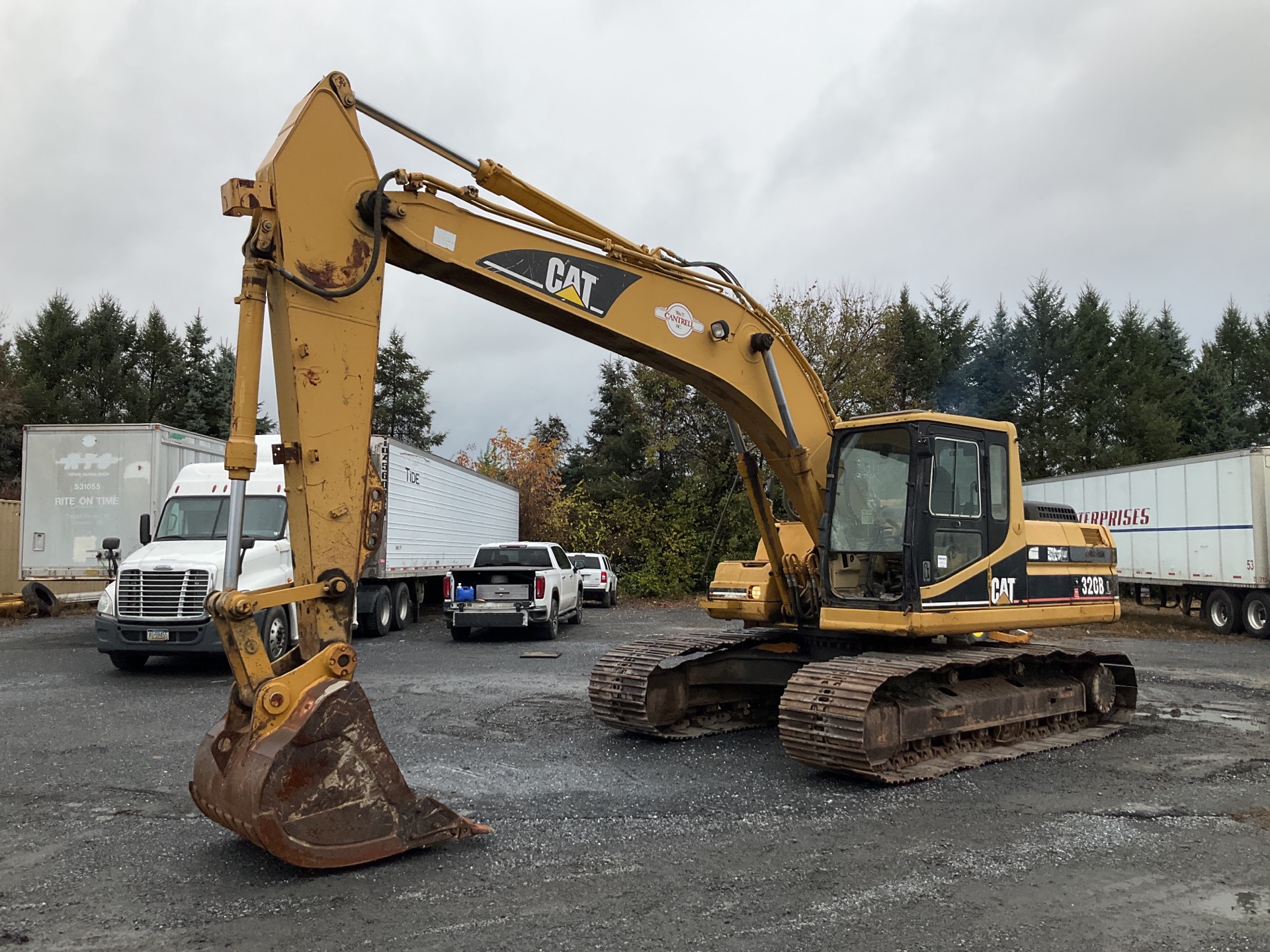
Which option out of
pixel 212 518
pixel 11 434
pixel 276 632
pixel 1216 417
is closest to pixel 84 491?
pixel 212 518

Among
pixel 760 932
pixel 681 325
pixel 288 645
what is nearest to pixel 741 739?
pixel 681 325

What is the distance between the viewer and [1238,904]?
475cm

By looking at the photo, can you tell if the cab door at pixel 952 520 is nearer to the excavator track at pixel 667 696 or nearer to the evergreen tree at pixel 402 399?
the excavator track at pixel 667 696

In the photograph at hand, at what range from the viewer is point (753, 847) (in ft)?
18.4

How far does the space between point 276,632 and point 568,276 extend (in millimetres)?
8618

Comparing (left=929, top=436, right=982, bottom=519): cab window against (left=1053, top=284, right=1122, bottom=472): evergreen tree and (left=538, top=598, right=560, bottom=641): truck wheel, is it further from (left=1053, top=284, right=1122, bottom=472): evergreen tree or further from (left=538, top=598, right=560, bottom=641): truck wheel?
(left=1053, top=284, right=1122, bottom=472): evergreen tree

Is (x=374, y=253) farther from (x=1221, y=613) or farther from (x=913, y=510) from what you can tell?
(x=1221, y=613)

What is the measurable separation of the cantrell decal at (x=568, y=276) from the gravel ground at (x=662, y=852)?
11.5 ft

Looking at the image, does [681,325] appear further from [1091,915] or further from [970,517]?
[1091,915]

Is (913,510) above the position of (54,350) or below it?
below

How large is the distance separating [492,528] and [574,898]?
24489 millimetres

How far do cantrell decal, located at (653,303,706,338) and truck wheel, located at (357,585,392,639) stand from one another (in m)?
12.7

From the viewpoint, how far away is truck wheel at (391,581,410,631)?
Answer: 65.0 ft

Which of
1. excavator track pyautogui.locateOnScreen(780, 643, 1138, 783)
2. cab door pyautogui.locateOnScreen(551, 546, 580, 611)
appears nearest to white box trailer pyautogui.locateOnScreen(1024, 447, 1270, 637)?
excavator track pyautogui.locateOnScreen(780, 643, 1138, 783)
